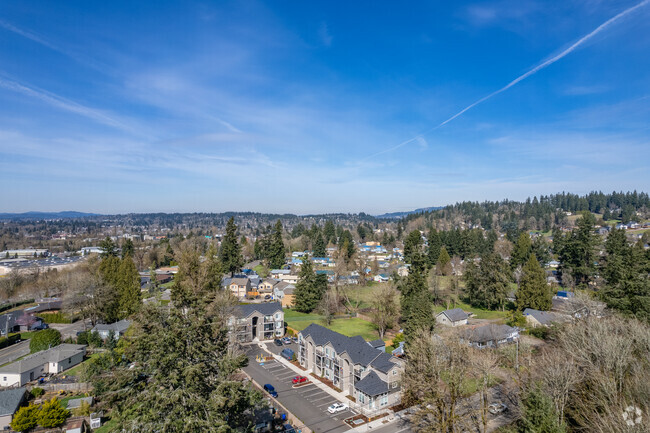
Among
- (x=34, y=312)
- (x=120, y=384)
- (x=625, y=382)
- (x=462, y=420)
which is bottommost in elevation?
(x=34, y=312)

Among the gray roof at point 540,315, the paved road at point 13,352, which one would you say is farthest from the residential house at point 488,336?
the paved road at point 13,352

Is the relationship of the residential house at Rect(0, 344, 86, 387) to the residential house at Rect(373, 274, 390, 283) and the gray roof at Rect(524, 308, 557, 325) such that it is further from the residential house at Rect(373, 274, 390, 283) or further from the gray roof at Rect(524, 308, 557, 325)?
the residential house at Rect(373, 274, 390, 283)

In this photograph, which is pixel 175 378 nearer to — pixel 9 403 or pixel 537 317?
pixel 9 403

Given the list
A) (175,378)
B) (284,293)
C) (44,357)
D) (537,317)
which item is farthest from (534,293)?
(44,357)

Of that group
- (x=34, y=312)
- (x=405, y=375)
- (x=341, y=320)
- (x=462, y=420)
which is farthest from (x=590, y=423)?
(x=34, y=312)

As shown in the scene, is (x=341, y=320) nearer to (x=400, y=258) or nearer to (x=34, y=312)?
(x=34, y=312)

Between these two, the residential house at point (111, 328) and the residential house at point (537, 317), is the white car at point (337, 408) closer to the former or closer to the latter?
the residential house at point (537, 317)

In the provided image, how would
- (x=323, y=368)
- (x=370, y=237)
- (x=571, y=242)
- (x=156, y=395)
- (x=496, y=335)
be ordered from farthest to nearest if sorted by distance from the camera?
(x=370, y=237), (x=571, y=242), (x=496, y=335), (x=323, y=368), (x=156, y=395)
